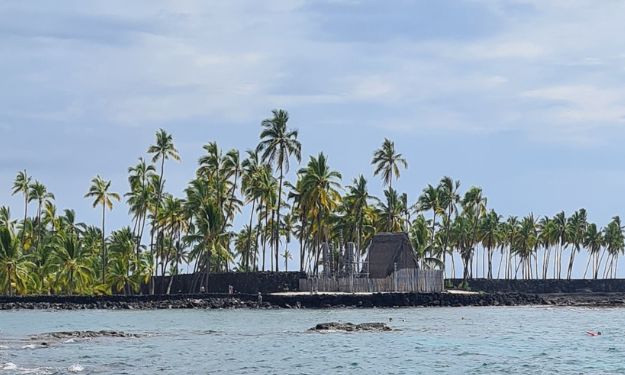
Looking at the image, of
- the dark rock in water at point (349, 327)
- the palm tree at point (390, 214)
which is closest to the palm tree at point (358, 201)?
the palm tree at point (390, 214)

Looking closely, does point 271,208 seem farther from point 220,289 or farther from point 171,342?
point 171,342

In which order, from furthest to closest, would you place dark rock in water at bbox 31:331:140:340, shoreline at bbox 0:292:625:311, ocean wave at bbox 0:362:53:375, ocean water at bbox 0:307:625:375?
shoreline at bbox 0:292:625:311, dark rock in water at bbox 31:331:140:340, ocean water at bbox 0:307:625:375, ocean wave at bbox 0:362:53:375

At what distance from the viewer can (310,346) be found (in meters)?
48.2

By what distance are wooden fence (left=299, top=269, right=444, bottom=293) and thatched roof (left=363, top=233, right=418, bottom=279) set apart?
210 cm

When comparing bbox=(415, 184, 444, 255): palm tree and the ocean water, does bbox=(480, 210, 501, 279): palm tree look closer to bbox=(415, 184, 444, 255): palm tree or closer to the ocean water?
bbox=(415, 184, 444, 255): palm tree

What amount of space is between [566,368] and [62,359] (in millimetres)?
20335

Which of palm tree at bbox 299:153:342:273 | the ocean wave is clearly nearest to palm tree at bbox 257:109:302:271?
palm tree at bbox 299:153:342:273

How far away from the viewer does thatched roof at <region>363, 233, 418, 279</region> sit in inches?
3814

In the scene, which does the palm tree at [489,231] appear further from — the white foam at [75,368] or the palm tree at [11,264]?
the white foam at [75,368]

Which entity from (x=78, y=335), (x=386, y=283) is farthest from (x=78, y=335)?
(x=386, y=283)

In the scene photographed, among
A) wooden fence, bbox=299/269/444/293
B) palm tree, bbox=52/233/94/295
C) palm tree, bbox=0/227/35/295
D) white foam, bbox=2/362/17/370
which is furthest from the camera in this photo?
palm tree, bbox=52/233/94/295

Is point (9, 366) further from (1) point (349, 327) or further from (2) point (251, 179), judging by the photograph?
(2) point (251, 179)

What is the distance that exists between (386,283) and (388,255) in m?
3.98

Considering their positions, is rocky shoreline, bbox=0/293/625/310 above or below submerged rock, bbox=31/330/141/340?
above
